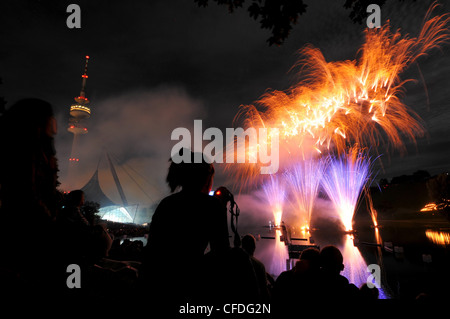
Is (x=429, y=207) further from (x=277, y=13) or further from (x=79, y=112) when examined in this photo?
(x=79, y=112)

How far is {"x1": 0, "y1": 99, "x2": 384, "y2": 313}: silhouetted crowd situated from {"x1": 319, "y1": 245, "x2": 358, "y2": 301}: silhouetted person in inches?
66.9

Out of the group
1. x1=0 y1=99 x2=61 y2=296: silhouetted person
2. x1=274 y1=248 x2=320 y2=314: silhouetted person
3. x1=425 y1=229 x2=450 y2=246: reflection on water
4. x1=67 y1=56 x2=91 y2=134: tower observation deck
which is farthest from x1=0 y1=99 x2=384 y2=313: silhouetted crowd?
x1=67 y1=56 x2=91 y2=134: tower observation deck

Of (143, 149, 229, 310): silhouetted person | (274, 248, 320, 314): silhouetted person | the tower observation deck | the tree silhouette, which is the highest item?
the tower observation deck

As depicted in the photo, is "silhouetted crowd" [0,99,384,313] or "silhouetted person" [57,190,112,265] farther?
"silhouetted person" [57,190,112,265]

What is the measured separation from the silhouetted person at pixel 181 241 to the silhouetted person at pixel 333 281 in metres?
2.10

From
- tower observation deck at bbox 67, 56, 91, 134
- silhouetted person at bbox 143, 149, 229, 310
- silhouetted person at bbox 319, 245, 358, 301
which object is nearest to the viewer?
silhouetted person at bbox 143, 149, 229, 310

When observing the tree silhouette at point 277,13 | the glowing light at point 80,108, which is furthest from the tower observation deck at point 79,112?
the tree silhouette at point 277,13

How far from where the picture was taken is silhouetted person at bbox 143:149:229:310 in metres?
1.77

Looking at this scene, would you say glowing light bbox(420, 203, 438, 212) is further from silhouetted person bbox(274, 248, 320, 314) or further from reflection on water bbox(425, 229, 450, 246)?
silhouetted person bbox(274, 248, 320, 314)

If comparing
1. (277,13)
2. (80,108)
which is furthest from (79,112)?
(277,13)

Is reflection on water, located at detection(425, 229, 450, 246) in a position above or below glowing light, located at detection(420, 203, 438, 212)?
below

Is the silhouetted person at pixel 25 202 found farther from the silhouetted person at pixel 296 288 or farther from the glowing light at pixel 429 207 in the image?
→ the glowing light at pixel 429 207

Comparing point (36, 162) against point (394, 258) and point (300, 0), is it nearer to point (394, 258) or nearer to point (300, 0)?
point (300, 0)

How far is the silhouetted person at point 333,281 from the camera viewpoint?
295 cm
